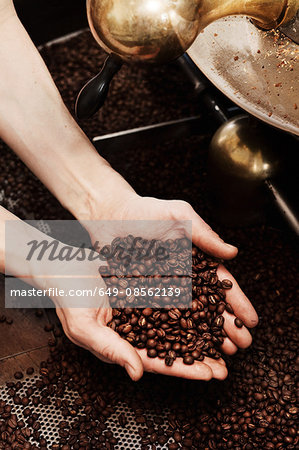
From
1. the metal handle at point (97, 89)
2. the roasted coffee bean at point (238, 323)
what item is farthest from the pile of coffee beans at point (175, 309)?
the metal handle at point (97, 89)

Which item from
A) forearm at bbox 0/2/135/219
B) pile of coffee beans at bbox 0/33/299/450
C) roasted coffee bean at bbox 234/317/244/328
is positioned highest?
forearm at bbox 0/2/135/219

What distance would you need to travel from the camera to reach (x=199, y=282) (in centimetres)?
116

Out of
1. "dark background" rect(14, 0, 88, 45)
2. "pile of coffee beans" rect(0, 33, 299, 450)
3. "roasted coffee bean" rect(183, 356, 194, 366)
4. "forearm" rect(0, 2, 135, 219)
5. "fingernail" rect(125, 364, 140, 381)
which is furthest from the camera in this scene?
"dark background" rect(14, 0, 88, 45)

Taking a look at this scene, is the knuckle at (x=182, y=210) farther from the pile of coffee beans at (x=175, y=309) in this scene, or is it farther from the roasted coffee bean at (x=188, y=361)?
the roasted coffee bean at (x=188, y=361)

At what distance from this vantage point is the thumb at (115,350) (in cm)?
94

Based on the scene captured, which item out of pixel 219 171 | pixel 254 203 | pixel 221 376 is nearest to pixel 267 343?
pixel 221 376

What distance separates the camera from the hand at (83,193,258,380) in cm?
106

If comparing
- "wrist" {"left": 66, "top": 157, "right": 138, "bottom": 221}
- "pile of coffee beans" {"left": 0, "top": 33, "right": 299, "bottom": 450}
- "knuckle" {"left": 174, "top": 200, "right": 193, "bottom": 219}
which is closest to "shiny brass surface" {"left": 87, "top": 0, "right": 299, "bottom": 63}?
"knuckle" {"left": 174, "top": 200, "right": 193, "bottom": 219}

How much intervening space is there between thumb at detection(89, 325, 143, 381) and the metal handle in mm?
470

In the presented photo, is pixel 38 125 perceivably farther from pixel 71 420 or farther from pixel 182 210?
pixel 71 420

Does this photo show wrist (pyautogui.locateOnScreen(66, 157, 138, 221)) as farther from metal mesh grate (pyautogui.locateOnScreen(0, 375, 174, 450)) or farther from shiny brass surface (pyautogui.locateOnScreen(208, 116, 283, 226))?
metal mesh grate (pyautogui.locateOnScreen(0, 375, 174, 450))

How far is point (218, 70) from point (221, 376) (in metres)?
0.70

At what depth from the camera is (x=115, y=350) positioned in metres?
0.96

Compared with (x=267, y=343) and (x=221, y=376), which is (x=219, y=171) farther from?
(x=221, y=376)
